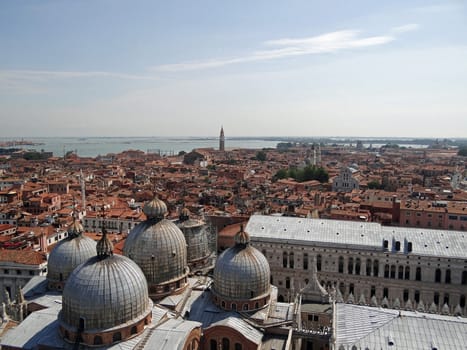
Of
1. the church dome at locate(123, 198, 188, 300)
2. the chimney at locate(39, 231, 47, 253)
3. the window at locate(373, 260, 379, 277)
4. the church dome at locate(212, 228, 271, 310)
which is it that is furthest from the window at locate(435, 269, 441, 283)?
the chimney at locate(39, 231, 47, 253)

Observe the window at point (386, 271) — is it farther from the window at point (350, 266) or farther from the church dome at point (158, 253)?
the church dome at point (158, 253)

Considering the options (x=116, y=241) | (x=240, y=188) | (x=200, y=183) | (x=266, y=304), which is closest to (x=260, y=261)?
(x=266, y=304)

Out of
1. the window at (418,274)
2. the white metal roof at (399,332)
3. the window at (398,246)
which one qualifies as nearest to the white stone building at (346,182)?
the window at (398,246)

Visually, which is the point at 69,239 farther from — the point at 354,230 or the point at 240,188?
the point at 240,188

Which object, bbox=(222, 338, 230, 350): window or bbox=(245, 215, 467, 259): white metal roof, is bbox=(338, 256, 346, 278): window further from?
bbox=(222, 338, 230, 350): window

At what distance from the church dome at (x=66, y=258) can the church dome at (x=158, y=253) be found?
2666 mm

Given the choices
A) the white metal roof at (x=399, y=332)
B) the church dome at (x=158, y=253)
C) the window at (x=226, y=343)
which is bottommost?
the window at (x=226, y=343)

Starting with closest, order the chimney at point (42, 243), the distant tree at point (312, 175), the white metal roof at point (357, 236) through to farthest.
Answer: the white metal roof at point (357, 236)
the chimney at point (42, 243)
the distant tree at point (312, 175)

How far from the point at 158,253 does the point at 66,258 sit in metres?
5.42

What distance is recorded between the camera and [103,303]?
1583cm

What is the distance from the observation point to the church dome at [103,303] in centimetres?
1580

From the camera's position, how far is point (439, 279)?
26.4 meters

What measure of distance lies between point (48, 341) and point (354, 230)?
20.9m

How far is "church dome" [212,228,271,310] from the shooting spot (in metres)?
20.1
